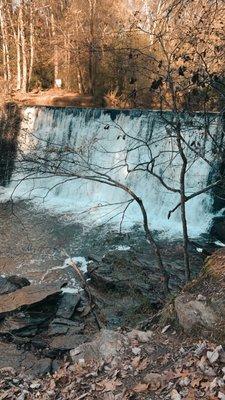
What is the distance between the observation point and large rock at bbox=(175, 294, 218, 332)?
370 centimetres

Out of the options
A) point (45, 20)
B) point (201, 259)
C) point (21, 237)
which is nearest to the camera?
point (201, 259)

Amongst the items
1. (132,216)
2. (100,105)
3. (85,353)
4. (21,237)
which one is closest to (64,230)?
(21,237)

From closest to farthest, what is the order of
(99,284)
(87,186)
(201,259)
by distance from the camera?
(99,284)
(201,259)
(87,186)

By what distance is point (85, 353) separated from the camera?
4188 mm

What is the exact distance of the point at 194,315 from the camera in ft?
12.6

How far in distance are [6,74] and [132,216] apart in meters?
13.0

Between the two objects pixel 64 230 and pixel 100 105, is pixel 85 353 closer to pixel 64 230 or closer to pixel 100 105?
pixel 64 230

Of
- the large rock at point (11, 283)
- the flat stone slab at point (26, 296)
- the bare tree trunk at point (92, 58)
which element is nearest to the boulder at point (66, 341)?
the flat stone slab at point (26, 296)

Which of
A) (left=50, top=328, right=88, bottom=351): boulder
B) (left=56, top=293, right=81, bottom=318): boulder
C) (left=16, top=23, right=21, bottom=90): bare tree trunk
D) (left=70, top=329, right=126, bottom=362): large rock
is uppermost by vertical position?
(left=16, top=23, right=21, bottom=90): bare tree trunk

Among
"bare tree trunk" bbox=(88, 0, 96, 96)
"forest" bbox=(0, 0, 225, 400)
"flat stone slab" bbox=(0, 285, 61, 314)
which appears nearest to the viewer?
"forest" bbox=(0, 0, 225, 400)

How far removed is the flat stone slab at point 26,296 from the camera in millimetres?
7492

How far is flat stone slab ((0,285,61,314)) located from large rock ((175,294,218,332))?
13.2 ft

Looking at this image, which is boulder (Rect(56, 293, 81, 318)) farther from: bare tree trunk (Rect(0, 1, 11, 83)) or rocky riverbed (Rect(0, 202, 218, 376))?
bare tree trunk (Rect(0, 1, 11, 83))

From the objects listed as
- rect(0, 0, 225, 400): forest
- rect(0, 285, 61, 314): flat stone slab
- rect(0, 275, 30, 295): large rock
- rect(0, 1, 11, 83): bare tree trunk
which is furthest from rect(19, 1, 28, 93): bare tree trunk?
rect(0, 285, 61, 314): flat stone slab
